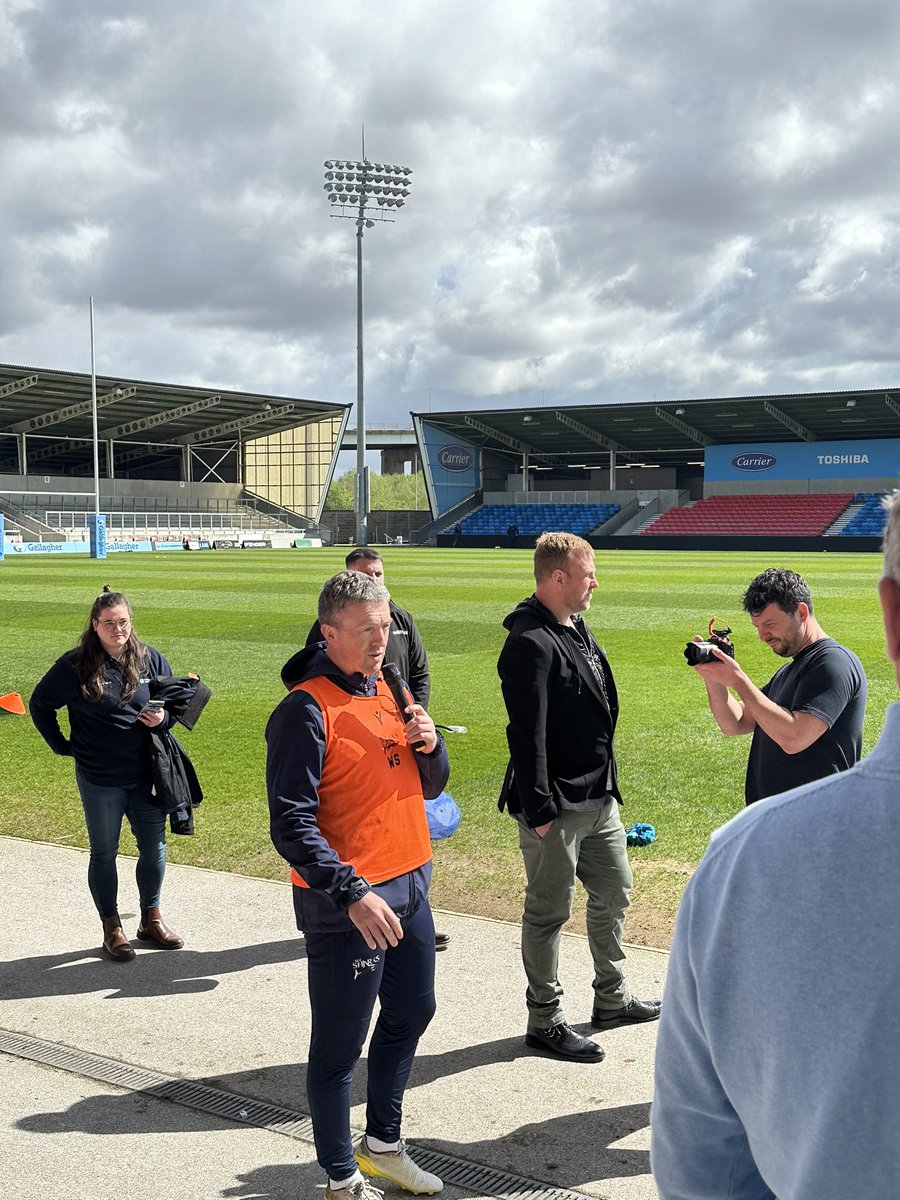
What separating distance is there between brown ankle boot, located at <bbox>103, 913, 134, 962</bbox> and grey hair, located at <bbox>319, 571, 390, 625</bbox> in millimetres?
2798

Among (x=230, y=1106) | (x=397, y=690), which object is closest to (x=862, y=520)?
(x=397, y=690)

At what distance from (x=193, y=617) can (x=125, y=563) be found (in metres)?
25.8

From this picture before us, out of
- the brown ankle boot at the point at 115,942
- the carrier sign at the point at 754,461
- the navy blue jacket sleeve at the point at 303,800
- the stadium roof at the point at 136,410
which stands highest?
the stadium roof at the point at 136,410

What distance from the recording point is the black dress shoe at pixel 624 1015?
4777 millimetres

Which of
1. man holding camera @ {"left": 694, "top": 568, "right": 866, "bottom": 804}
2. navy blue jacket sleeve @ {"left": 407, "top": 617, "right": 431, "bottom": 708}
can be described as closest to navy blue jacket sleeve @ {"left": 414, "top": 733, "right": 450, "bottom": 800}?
man holding camera @ {"left": 694, "top": 568, "right": 866, "bottom": 804}

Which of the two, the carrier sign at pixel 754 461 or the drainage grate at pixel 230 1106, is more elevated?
the carrier sign at pixel 754 461

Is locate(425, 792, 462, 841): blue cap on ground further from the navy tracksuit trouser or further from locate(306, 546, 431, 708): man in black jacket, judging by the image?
the navy tracksuit trouser

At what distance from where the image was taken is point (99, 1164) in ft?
12.0

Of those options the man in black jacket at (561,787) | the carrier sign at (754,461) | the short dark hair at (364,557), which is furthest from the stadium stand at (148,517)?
the man in black jacket at (561,787)

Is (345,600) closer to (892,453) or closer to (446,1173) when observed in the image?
(446,1173)

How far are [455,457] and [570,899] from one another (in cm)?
8105

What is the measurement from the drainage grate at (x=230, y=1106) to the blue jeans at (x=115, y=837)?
45.6 inches

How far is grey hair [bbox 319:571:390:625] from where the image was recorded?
3.64m

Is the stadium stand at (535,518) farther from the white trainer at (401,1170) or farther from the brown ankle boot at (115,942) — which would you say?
the white trainer at (401,1170)
